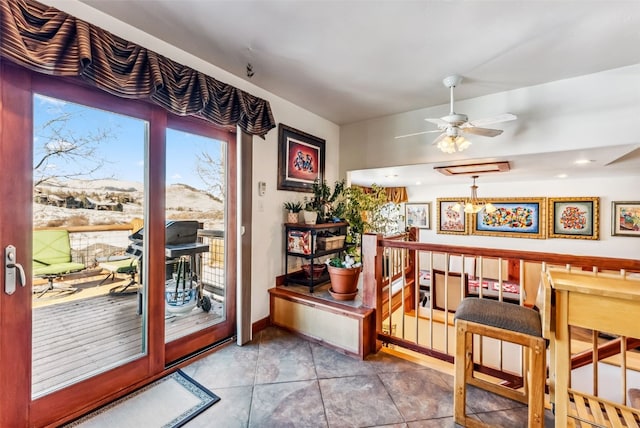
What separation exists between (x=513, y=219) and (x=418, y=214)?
6.31ft

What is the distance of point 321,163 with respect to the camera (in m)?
3.57

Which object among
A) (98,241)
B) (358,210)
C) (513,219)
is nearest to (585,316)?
(358,210)

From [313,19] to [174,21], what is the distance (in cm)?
92

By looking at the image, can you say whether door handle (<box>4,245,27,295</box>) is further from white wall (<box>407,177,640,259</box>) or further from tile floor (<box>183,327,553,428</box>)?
white wall (<box>407,177,640,259</box>)

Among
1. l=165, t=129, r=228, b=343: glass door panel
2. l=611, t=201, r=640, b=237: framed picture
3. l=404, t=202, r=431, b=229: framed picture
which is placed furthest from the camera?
l=404, t=202, r=431, b=229: framed picture

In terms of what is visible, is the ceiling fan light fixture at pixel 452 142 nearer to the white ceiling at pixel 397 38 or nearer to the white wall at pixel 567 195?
the white ceiling at pixel 397 38

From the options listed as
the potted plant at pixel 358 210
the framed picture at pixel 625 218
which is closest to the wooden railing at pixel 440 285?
the potted plant at pixel 358 210

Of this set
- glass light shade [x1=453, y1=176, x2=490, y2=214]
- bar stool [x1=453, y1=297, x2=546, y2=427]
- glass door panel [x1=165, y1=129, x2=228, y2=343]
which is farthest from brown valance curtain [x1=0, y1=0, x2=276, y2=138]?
glass light shade [x1=453, y1=176, x2=490, y2=214]

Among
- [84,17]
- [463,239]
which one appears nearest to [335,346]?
[84,17]

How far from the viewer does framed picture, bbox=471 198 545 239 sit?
5.38 meters

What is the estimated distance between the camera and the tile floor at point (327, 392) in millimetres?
1637

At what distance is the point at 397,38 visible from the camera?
187cm

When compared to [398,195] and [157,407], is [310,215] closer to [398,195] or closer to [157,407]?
[157,407]

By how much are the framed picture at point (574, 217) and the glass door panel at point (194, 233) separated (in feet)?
20.1
